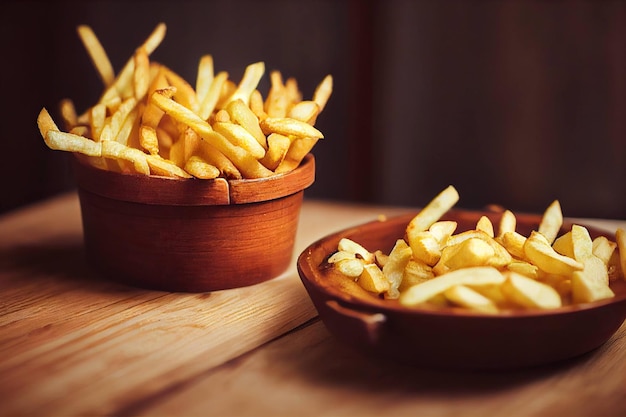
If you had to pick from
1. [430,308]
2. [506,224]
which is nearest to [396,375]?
[430,308]

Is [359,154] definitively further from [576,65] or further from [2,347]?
[2,347]

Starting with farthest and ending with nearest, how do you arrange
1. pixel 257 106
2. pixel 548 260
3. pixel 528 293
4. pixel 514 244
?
pixel 257 106, pixel 514 244, pixel 548 260, pixel 528 293

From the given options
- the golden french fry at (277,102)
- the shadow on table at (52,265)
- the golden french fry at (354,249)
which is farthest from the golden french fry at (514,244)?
the shadow on table at (52,265)

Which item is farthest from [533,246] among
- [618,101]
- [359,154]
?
[359,154]

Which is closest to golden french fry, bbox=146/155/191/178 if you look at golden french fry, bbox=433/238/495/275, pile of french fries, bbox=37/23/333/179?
pile of french fries, bbox=37/23/333/179

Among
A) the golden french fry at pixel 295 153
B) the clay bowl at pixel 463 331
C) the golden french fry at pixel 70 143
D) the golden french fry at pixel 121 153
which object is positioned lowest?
the clay bowl at pixel 463 331

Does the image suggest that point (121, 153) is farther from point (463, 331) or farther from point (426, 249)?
point (463, 331)

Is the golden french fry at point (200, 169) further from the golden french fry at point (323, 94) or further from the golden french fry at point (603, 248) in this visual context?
the golden french fry at point (603, 248)
